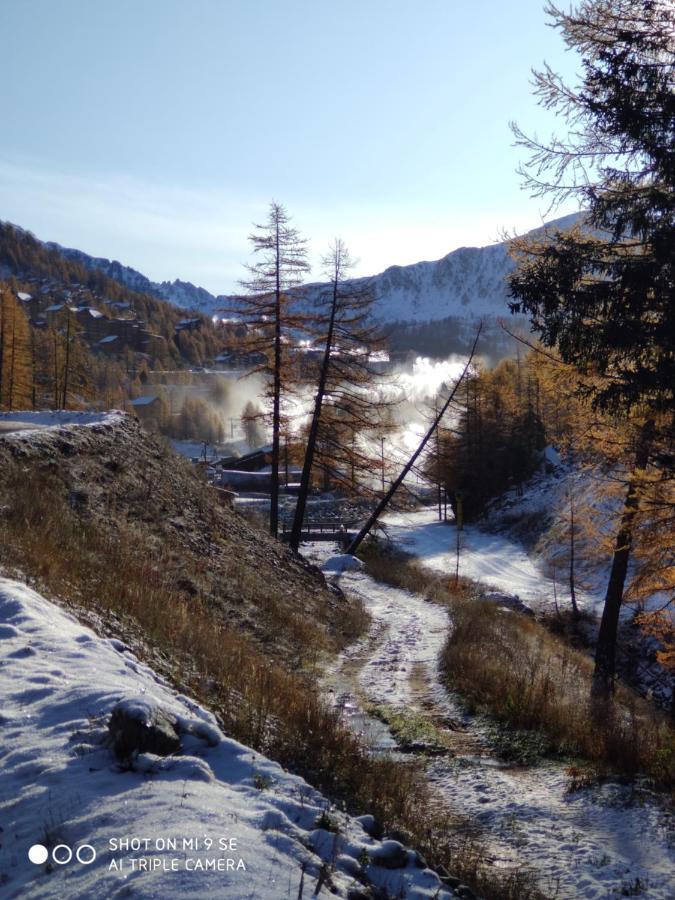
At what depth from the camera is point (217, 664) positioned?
7598mm

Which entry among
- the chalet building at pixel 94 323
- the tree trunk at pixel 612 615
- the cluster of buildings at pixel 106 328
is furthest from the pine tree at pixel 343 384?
the chalet building at pixel 94 323

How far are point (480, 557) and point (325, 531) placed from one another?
1049 centimetres

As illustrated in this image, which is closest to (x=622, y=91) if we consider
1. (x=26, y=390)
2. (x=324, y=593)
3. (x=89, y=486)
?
(x=89, y=486)

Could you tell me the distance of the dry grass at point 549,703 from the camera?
724 centimetres

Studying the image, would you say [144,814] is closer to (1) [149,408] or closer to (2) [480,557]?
(2) [480,557]

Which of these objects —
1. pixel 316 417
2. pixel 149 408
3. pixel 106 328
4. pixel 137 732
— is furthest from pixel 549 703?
pixel 106 328

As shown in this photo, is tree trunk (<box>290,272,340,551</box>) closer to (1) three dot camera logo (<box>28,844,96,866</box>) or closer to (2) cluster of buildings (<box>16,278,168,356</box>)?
(1) three dot camera logo (<box>28,844,96,866</box>)

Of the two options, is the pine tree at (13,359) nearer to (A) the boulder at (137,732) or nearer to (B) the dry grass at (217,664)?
(B) the dry grass at (217,664)

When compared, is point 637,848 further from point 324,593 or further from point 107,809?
point 324,593

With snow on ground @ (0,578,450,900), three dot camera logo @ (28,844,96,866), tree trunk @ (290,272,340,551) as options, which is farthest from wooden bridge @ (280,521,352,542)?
three dot camera logo @ (28,844,96,866)

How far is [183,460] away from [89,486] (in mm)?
5541

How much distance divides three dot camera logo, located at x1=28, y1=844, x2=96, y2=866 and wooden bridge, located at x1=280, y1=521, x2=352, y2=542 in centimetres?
3502

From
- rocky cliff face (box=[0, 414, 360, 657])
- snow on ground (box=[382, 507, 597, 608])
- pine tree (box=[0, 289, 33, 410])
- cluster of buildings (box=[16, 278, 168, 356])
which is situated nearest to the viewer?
rocky cliff face (box=[0, 414, 360, 657])

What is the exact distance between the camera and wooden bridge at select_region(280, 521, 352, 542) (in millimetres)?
40500
